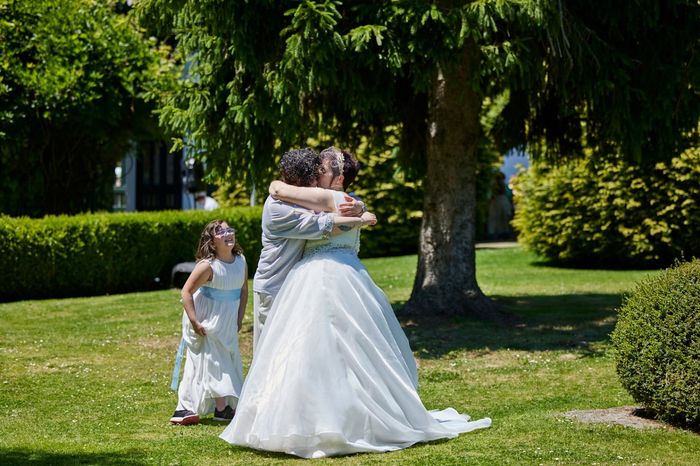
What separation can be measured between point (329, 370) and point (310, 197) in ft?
3.66

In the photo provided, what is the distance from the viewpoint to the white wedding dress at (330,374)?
20.2 ft

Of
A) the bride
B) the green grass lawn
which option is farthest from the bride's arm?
the green grass lawn

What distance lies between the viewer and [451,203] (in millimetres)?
12469

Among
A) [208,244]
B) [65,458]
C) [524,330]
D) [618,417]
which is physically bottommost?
[65,458]

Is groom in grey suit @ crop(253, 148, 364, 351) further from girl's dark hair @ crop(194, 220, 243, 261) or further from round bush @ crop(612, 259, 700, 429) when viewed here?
round bush @ crop(612, 259, 700, 429)

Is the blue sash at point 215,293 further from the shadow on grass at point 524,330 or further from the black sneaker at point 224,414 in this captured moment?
the shadow on grass at point 524,330

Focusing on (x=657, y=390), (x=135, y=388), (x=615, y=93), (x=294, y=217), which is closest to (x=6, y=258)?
(x=135, y=388)

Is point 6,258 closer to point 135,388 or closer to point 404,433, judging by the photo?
point 135,388

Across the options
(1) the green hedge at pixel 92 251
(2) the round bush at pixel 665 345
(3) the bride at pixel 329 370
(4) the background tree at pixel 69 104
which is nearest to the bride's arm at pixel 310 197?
(3) the bride at pixel 329 370

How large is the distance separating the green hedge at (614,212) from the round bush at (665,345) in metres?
10.8

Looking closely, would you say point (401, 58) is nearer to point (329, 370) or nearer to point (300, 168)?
point (300, 168)

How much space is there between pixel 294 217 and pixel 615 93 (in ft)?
19.1

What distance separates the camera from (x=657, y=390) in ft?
22.4

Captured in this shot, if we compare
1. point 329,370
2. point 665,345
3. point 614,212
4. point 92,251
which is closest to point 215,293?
point 329,370
